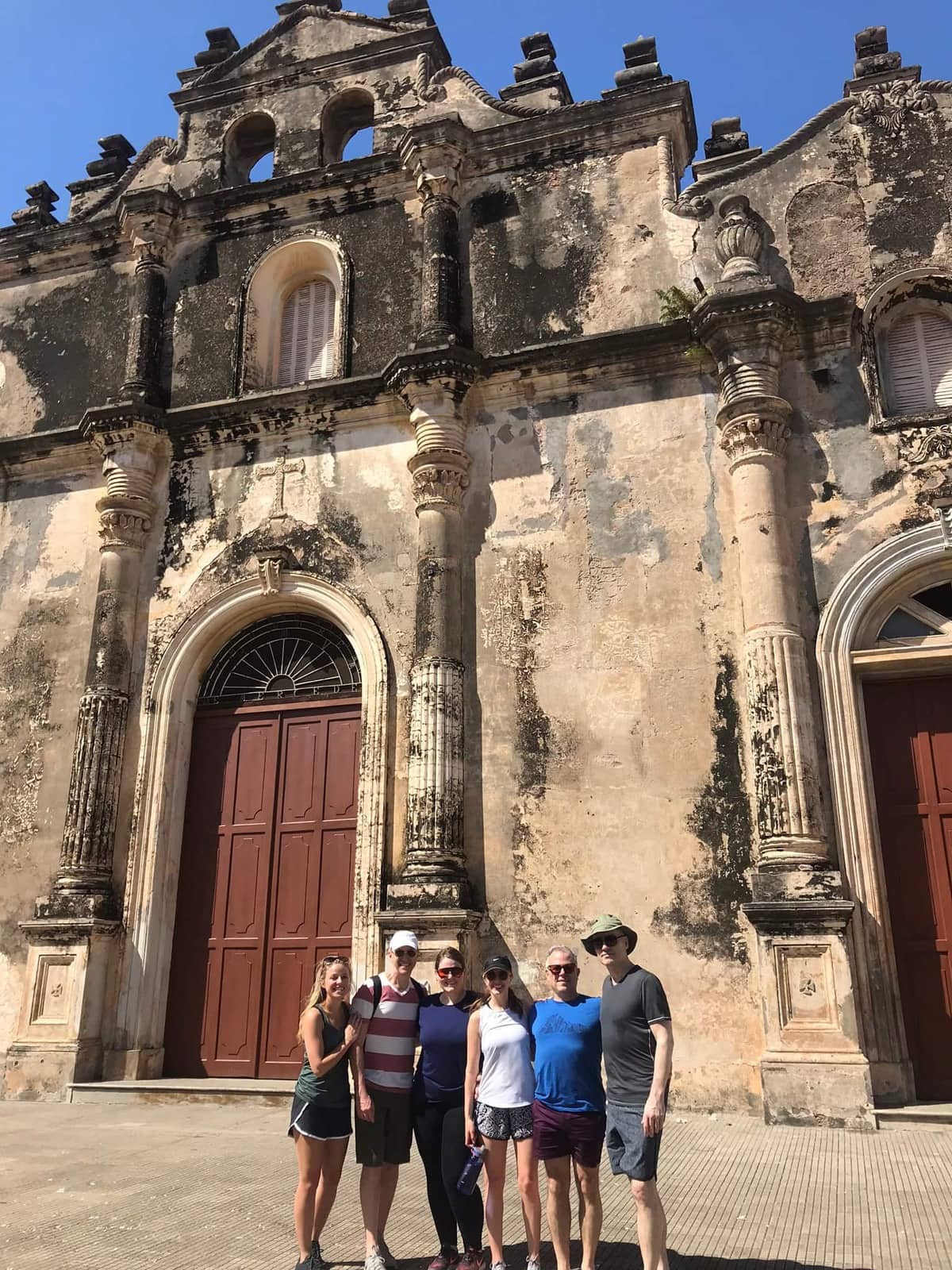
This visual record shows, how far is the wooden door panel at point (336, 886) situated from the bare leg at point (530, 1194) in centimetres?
594

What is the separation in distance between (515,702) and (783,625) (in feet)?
8.71

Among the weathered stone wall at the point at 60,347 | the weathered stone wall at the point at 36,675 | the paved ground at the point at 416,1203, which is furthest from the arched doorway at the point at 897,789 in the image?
the weathered stone wall at the point at 60,347

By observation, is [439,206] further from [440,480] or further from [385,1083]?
[385,1083]

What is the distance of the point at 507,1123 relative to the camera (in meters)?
4.66

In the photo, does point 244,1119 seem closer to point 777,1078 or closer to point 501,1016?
point 777,1078

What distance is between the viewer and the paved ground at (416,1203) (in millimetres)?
4914

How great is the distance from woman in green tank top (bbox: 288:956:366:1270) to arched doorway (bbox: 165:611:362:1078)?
18.4ft

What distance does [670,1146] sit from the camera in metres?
7.41

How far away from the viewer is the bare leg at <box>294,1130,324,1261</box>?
471cm

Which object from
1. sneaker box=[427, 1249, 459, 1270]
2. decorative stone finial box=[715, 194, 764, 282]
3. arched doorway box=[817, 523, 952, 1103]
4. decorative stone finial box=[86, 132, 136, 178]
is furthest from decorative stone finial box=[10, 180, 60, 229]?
sneaker box=[427, 1249, 459, 1270]

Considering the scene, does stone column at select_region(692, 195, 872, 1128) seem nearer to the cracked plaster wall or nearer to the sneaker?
the cracked plaster wall

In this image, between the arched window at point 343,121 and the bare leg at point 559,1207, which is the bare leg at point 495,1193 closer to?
the bare leg at point 559,1207

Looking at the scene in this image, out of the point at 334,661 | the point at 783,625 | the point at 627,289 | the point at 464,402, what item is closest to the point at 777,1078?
the point at 783,625

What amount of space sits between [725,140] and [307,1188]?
11.7m
